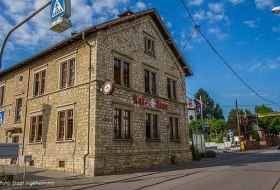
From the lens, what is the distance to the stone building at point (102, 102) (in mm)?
17844

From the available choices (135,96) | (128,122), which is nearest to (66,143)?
(128,122)

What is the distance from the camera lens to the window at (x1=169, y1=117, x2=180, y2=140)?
81.1 ft

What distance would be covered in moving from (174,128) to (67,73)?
10.5 meters

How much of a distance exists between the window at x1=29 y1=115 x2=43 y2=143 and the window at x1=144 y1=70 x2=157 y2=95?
330 inches

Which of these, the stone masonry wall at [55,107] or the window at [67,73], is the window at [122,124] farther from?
the window at [67,73]

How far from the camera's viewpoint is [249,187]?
10.5 m

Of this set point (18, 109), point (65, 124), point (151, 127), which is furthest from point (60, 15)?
point (18, 109)

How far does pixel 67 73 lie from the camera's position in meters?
20.1

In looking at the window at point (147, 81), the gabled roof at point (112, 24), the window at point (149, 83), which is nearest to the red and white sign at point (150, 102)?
the window at point (149, 83)

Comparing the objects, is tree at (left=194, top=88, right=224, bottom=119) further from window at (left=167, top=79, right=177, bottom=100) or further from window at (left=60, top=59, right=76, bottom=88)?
window at (left=60, top=59, right=76, bottom=88)

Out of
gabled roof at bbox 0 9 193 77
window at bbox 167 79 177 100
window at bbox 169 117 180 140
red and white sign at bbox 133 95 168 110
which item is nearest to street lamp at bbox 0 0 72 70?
gabled roof at bbox 0 9 193 77

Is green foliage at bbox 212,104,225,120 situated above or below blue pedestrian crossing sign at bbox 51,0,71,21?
above

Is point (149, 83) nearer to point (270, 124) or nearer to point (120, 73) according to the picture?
point (120, 73)

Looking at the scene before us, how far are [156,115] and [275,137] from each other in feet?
249
